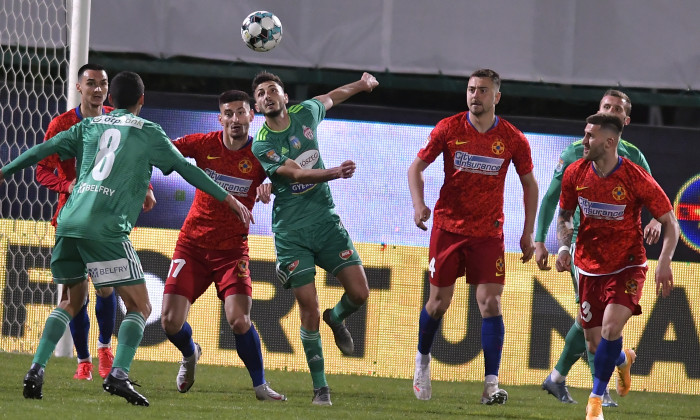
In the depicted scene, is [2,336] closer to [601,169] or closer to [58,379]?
[58,379]

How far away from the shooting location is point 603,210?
658 cm

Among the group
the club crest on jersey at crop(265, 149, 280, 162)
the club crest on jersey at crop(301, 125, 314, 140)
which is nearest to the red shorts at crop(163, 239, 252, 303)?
the club crest on jersey at crop(265, 149, 280, 162)

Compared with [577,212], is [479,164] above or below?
above

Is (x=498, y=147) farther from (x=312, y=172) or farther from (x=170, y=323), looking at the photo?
(x=170, y=323)

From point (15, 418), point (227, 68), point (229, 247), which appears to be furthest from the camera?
point (227, 68)

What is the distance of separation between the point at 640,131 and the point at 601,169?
10.3 ft

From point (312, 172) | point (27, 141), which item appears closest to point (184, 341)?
point (312, 172)

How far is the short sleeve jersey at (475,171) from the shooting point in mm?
7219

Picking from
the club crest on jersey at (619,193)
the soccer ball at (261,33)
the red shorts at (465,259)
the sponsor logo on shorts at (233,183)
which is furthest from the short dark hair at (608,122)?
the soccer ball at (261,33)

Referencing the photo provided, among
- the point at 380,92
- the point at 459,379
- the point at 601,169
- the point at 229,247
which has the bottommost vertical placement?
the point at 459,379

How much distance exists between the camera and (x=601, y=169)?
21.7 feet

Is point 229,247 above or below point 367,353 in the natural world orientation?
above

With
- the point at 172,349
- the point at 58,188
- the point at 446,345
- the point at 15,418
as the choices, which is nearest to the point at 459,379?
the point at 446,345

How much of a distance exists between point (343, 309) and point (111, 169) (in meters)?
1.88
